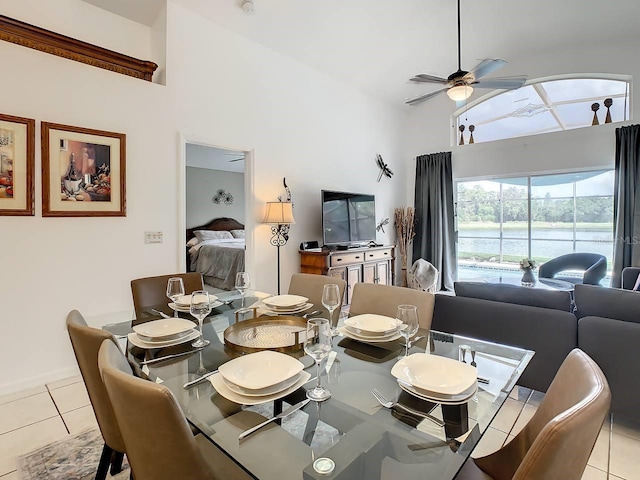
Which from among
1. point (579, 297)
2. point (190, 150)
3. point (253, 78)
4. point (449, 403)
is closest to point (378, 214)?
point (253, 78)

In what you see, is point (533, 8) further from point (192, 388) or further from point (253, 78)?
point (192, 388)

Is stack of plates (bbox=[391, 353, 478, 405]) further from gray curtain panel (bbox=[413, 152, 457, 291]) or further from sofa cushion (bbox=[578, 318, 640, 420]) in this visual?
gray curtain panel (bbox=[413, 152, 457, 291])

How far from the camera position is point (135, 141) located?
3129 millimetres

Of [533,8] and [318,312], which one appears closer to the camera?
[318,312]

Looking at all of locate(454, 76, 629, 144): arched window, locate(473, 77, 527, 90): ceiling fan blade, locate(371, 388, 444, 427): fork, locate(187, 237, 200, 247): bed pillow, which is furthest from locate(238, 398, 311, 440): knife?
locate(187, 237, 200, 247): bed pillow

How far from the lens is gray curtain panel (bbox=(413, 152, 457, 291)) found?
598 centimetres

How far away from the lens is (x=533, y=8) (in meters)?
3.80

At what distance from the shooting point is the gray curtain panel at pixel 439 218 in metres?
5.98

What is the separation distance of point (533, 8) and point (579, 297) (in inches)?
138

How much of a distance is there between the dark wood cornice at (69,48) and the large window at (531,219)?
5.21m

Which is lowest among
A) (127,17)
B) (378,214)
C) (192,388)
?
(192,388)

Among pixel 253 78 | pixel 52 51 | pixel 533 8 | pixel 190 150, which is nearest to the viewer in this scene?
pixel 52 51

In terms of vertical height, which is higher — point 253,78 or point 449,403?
point 253,78

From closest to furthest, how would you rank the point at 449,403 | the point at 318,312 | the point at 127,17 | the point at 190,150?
the point at 449,403, the point at 318,312, the point at 127,17, the point at 190,150
